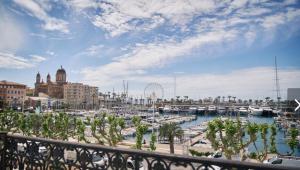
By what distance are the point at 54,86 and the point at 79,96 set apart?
14.1 meters

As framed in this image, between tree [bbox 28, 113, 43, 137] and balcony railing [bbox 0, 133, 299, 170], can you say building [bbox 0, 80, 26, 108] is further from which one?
balcony railing [bbox 0, 133, 299, 170]

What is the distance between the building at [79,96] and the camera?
13188cm

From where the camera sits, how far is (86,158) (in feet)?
11.3

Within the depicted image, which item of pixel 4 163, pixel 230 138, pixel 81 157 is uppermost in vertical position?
pixel 81 157

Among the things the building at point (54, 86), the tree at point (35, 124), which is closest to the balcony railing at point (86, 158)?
the tree at point (35, 124)

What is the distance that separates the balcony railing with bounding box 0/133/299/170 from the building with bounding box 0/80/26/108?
10101 centimetres

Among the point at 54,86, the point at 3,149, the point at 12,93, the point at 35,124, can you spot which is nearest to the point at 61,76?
the point at 54,86

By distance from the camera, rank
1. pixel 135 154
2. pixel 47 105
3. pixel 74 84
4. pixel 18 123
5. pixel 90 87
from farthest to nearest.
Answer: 1. pixel 90 87
2. pixel 74 84
3. pixel 47 105
4. pixel 18 123
5. pixel 135 154

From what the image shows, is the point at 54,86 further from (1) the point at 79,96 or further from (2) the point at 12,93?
(2) the point at 12,93

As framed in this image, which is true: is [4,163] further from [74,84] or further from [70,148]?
[74,84]

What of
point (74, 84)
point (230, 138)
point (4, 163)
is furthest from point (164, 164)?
point (74, 84)

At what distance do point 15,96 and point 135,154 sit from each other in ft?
356

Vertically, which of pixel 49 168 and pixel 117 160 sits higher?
pixel 117 160

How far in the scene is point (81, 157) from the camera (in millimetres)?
3469
